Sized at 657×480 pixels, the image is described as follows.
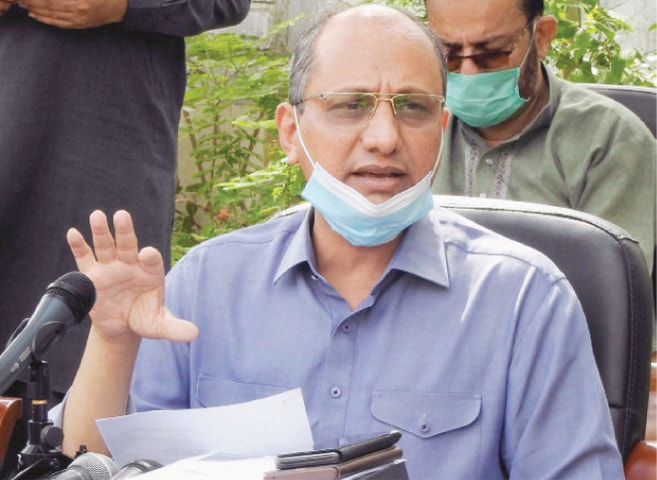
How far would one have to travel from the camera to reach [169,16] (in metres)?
2.68

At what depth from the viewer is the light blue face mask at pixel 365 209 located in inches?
82.2

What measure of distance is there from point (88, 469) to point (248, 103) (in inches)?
157

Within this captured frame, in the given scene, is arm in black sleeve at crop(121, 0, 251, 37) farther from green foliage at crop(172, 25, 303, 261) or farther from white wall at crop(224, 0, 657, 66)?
white wall at crop(224, 0, 657, 66)

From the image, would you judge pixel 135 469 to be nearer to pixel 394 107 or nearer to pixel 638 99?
pixel 394 107

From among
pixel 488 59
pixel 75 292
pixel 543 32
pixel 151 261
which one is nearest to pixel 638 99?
pixel 543 32

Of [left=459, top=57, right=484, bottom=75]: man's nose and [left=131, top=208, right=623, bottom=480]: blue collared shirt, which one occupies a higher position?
[left=459, top=57, right=484, bottom=75]: man's nose

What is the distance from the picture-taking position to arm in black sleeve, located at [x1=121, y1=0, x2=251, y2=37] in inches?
105

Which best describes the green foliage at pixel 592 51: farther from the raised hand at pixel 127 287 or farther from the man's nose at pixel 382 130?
the raised hand at pixel 127 287

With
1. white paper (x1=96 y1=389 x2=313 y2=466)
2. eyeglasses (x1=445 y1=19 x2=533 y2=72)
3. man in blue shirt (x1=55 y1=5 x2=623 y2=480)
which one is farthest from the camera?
eyeglasses (x1=445 y1=19 x2=533 y2=72)

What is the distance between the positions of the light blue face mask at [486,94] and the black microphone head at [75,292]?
1657mm

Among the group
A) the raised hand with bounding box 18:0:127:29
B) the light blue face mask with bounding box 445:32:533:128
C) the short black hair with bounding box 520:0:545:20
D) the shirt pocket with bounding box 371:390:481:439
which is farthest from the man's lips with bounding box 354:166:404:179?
the short black hair with bounding box 520:0:545:20

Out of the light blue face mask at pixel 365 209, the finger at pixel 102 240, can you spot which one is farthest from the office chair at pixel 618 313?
the finger at pixel 102 240

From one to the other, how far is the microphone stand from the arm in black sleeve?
1.37 metres

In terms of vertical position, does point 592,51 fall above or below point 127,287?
below
